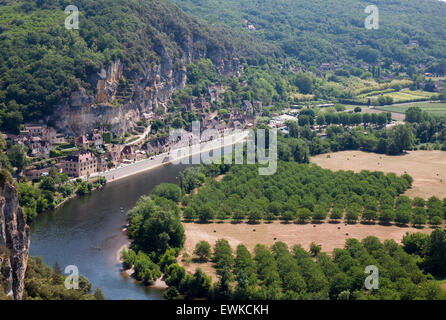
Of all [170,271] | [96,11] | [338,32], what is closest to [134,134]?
[96,11]

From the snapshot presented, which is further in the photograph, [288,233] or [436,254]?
[288,233]

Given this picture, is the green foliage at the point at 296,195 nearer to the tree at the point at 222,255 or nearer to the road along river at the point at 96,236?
the road along river at the point at 96,236

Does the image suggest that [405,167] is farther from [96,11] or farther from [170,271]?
[96,11]

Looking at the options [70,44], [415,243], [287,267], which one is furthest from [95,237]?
[70,44]


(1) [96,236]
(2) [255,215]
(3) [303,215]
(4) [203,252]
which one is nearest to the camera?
(4) [203,252]

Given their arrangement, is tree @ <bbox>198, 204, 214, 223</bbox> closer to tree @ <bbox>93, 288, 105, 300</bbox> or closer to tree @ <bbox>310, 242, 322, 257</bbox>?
tree @ <bbox>310, 242, 322, 257</bbox>
